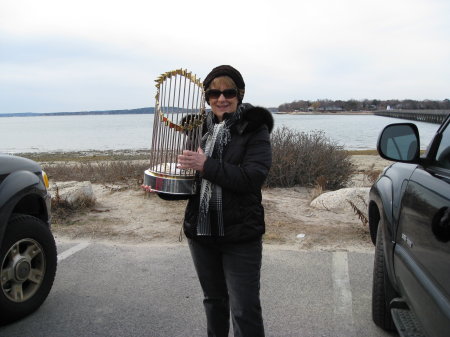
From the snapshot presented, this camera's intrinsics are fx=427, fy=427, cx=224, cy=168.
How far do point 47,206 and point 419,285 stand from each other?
3108 millimetres

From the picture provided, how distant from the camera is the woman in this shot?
7.37 feet

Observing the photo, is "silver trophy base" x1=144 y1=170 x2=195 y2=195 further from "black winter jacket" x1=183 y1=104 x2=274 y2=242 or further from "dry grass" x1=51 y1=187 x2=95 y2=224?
"dry grass" x1=51 y1=187 x2=95 y2=224

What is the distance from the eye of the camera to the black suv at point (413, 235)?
1.80 meters

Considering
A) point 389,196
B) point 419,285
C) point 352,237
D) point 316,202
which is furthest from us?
point 316,202

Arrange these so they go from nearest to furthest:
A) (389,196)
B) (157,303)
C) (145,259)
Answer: (389,196) < (157,303) < (145,259)

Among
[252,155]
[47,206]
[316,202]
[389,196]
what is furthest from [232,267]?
[316,202]

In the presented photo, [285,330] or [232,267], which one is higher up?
[232,267]

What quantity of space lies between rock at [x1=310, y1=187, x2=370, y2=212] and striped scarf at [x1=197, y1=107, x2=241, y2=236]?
5.06 metres

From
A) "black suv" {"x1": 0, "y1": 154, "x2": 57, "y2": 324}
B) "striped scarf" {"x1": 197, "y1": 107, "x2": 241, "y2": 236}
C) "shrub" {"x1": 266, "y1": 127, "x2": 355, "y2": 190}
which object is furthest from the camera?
"shrub" {"x1": 266, "y1": 127, "x2": 355, "y2": 190}

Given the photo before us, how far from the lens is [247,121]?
2.32 meters

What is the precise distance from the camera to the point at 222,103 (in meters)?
2.38

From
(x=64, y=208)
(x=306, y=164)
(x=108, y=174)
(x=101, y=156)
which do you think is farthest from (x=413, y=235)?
(x=101, y=156)

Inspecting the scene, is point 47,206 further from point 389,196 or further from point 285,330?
point 389,196

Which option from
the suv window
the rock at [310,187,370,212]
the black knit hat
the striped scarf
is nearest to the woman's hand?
the striped scarf
